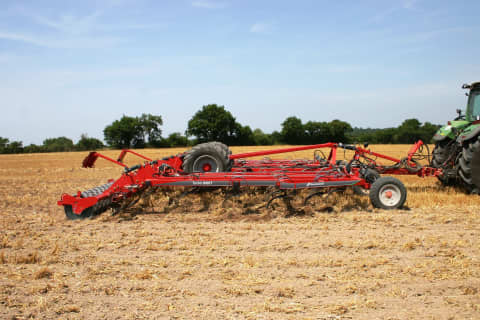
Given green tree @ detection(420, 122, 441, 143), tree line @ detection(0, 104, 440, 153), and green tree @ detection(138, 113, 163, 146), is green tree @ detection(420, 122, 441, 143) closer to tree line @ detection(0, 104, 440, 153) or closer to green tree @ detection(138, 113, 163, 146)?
tree line @ detection(0, 104, 440, 153)

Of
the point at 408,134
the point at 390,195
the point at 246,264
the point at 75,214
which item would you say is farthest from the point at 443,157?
the point at 408,134

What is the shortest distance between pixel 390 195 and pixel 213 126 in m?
44.8

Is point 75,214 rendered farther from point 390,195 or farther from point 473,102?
point 473,102

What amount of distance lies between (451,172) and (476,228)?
242cm

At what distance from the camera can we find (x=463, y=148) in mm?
6672

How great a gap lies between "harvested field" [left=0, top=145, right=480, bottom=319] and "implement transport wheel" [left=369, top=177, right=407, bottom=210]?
0.18m

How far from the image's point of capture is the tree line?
45.1 m

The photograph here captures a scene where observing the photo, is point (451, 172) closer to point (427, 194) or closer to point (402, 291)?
point (427, 194)

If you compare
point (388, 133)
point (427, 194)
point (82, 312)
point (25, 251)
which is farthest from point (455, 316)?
point (388, 133)

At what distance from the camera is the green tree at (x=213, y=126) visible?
50062mm

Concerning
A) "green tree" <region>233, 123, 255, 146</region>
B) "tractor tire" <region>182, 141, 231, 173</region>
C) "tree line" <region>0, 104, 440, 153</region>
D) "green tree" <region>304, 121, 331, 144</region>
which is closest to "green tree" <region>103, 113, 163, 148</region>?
"tree line" <region>0, 104, 440, 153</region>

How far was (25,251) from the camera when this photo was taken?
14.2 feet

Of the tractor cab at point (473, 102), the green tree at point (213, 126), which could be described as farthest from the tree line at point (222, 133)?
the tractor cab at point (473, 102)

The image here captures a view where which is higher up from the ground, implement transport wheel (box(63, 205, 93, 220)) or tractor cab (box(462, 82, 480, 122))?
tractor cab (box(462, 82, 480, 122))
